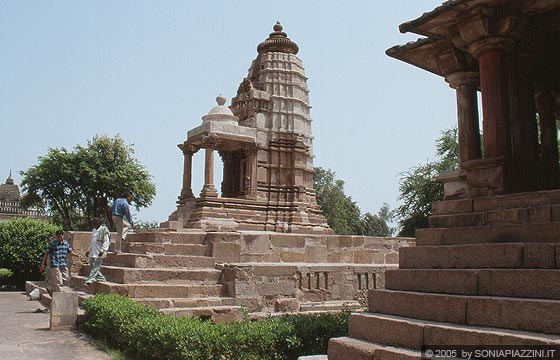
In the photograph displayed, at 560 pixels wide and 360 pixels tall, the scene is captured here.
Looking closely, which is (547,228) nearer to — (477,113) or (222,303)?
(477,113)

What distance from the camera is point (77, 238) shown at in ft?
49.6

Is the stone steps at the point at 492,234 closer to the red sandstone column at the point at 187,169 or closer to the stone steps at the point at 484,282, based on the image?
the stone steps at the point at 484,282

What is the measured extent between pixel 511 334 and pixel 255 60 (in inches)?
703

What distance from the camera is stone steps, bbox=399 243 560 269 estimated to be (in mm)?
4289

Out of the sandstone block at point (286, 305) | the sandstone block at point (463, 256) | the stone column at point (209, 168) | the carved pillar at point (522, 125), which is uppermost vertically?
the stone column at point (209, 168)

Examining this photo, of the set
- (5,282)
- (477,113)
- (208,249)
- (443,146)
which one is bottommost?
(5,282)

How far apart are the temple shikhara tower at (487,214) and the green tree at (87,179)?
28.0 meters

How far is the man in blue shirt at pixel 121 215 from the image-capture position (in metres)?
11.1

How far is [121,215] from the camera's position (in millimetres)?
11133

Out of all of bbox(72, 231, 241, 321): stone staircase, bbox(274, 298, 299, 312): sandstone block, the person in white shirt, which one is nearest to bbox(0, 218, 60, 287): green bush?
bbox(72, 231, 241, 321): stone staircase

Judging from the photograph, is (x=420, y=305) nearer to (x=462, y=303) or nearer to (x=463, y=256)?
(x=462, y=303)

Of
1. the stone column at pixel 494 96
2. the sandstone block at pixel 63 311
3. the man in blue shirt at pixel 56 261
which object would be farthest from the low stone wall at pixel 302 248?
the stone column at pixel 494 96

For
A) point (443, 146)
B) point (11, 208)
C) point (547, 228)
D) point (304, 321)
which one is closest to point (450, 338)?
point (547, 228)

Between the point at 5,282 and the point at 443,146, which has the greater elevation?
the point at 443,146
